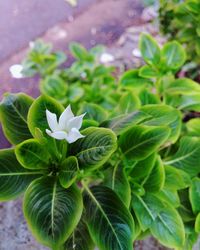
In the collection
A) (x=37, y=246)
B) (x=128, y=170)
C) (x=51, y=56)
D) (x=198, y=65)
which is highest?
(x=51, y=56)

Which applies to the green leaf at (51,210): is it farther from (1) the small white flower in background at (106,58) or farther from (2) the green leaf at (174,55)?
(1) the small white flower in background at (106,58)

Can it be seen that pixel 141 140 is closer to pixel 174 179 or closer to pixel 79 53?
pixel 174 179

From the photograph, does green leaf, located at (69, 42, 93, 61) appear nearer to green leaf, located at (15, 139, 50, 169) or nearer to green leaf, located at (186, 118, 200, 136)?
green leaf, located at (186, 118, 200, 136)

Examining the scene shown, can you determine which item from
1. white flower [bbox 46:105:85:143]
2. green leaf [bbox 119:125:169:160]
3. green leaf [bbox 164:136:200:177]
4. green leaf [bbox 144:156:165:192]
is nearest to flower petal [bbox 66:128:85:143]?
white flower [bbox 46:105:85:143]

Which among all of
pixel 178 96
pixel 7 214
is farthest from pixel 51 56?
pixel 7 214

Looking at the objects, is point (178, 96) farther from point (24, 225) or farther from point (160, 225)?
point (24, 225)
